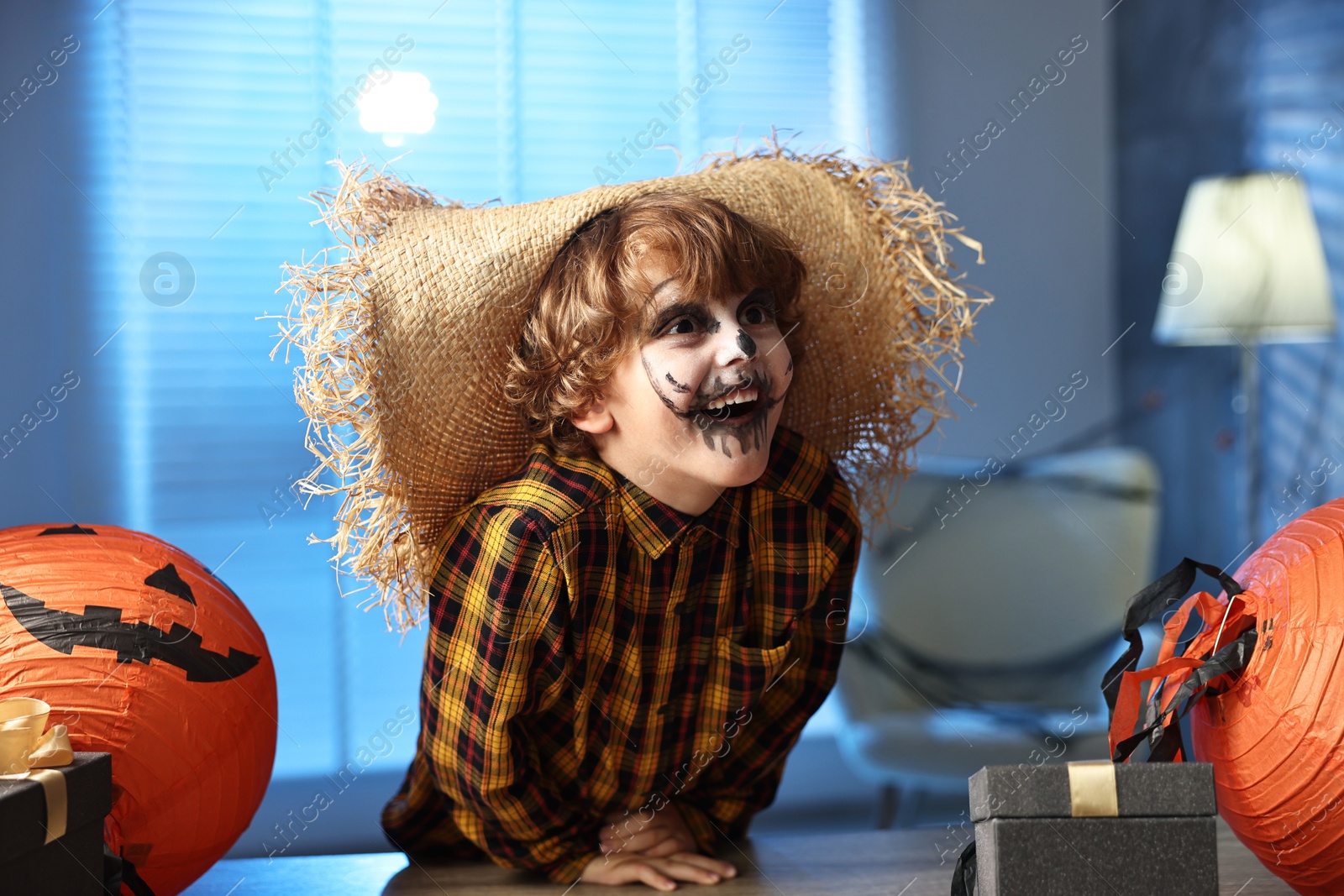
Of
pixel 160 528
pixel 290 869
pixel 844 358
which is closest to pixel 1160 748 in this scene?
pixel 844 358

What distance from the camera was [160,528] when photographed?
230 centimetres

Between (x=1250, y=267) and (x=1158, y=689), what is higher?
(x=1250, y=267)

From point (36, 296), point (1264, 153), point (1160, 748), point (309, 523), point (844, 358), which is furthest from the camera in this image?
point (1264, 153)

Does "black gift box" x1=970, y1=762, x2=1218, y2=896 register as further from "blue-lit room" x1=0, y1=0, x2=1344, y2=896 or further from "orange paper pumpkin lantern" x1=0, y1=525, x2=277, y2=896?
"orange paper pumpkin lantern" x1=0, y1=525, x2=277, y2=896

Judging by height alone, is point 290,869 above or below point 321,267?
below

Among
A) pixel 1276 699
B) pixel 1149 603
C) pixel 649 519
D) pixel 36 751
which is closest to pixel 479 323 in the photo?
pixel 649 519

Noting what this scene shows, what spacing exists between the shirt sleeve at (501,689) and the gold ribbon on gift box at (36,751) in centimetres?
37

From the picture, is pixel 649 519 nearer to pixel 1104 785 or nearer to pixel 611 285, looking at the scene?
pixel 611 285

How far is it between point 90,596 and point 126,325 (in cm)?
160

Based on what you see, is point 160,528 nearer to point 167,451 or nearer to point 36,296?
point 167,451

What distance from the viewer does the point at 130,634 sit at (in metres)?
0.88

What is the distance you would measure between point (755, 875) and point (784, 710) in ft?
0.60

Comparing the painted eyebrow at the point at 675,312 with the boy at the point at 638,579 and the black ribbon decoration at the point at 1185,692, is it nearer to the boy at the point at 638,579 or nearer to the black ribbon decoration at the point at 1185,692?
the boy at the point at 638,579

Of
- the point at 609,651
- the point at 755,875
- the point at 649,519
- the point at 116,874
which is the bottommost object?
the point at 755,875
